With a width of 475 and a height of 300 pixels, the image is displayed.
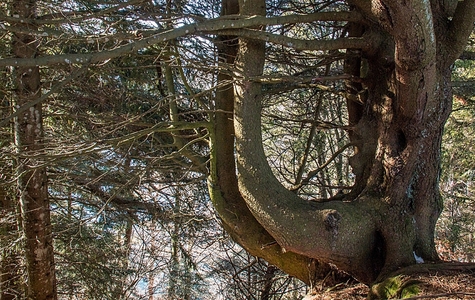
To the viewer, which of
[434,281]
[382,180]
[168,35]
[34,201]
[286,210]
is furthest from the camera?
[34,201]

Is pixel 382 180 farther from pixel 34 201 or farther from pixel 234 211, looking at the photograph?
pixel 34 201

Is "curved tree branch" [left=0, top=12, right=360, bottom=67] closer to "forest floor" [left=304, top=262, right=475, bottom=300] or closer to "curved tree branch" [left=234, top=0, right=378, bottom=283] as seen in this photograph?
"curved tree branch" [left=234, top=0, right=378, bottom=283]

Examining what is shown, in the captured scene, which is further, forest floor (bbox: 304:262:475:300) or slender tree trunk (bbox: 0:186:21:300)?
slender tree trunk (bbox: 0:186:21:300)

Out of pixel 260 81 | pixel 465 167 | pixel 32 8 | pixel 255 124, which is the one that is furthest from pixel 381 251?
pixel 465 167

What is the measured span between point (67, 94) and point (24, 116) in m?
1.15

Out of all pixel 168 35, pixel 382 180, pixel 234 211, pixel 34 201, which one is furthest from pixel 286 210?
pixel 34 201

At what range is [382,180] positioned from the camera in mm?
3617

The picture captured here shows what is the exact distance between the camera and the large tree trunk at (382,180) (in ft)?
10.8

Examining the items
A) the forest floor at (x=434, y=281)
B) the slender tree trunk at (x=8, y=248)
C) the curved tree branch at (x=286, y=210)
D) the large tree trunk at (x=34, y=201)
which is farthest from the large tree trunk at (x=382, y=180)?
the slender tree trunk at (x=8, y=248)

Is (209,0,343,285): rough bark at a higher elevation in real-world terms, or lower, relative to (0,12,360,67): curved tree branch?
lower

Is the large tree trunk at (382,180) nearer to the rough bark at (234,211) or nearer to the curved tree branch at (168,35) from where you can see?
the curved tree branch at (168,35)

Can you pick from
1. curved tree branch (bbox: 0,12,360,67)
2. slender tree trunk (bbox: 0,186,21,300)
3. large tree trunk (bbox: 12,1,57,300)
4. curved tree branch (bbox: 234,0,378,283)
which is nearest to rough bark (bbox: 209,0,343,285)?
curved tree branch (bbox: 234,0,378,283)

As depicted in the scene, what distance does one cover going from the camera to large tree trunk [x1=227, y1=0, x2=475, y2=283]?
10.8 ft

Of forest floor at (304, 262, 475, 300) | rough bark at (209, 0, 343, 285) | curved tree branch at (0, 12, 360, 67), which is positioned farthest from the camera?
rough bark at (209, 0, 343, 285)
